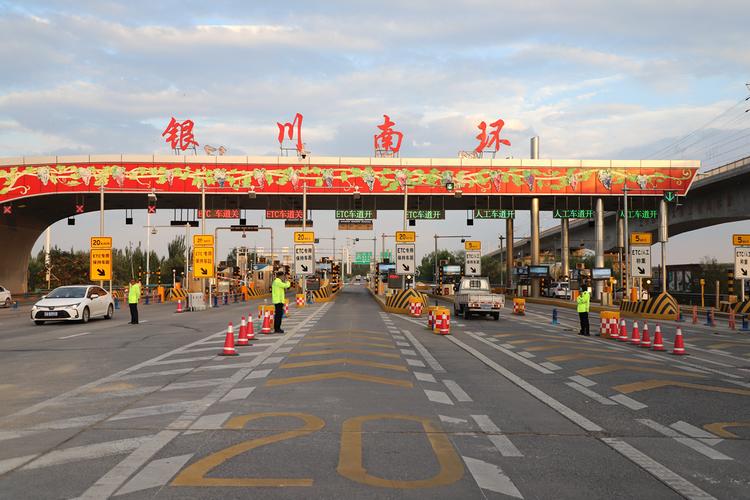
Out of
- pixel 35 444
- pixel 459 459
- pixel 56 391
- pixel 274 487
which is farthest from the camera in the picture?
pixel 56 391

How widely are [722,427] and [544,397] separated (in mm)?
2441

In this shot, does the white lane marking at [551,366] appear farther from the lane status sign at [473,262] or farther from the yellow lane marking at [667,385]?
the lane status sign at [473,262]

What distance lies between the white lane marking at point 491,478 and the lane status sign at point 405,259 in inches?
1180

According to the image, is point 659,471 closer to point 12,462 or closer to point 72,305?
point 12,462

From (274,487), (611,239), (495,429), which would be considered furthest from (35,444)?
(611,239)

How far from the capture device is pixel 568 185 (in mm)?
52000

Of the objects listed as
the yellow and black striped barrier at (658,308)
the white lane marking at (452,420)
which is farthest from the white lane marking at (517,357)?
the yellow and black striped barrier at (658,308)

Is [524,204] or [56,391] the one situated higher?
[524,204]

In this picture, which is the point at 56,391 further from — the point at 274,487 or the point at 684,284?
the point at 684,284

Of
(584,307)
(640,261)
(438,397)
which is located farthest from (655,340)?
(640,261)

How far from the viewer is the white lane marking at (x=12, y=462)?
562 cm

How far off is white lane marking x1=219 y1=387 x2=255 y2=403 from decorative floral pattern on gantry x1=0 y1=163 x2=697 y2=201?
3934cm

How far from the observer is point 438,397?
370 inches

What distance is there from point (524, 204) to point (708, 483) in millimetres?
52484
